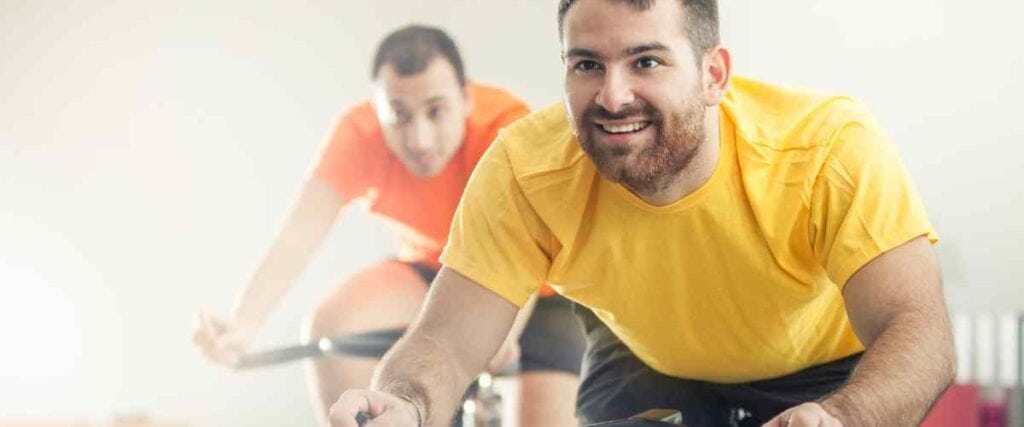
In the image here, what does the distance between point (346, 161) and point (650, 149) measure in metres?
1.48

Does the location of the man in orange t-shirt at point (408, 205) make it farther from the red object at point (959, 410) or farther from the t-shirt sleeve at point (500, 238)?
the t-shirt sleeve at point (500, 238)

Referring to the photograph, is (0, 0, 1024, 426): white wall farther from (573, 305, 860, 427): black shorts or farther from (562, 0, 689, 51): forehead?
(562, 0, 689, 51): forehead

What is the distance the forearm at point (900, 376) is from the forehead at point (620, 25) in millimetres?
347

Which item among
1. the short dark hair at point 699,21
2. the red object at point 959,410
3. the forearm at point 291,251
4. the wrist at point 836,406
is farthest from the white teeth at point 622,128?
the red object at point 959,410

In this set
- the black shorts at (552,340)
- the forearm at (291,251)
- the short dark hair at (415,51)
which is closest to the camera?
the black shorts at (552,340)

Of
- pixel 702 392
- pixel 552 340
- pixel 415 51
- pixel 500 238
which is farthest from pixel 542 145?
pixel 415 51

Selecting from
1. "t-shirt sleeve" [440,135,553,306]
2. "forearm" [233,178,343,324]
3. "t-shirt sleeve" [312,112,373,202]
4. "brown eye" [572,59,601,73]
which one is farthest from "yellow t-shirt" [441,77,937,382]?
"forearm" [233,178,343,324]

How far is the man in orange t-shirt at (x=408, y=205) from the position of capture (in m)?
2.51

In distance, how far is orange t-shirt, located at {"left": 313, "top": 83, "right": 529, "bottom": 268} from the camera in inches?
104

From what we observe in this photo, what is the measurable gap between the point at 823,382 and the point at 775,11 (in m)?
1.39

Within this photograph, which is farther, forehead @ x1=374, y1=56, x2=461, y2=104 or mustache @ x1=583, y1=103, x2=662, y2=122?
forehead @ x1=374, y1=56, x2=461, y2=104

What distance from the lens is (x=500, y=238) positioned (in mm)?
1505

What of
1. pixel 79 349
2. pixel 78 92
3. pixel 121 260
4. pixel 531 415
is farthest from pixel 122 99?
pixel 531 415

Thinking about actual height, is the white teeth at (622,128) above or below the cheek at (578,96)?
below
